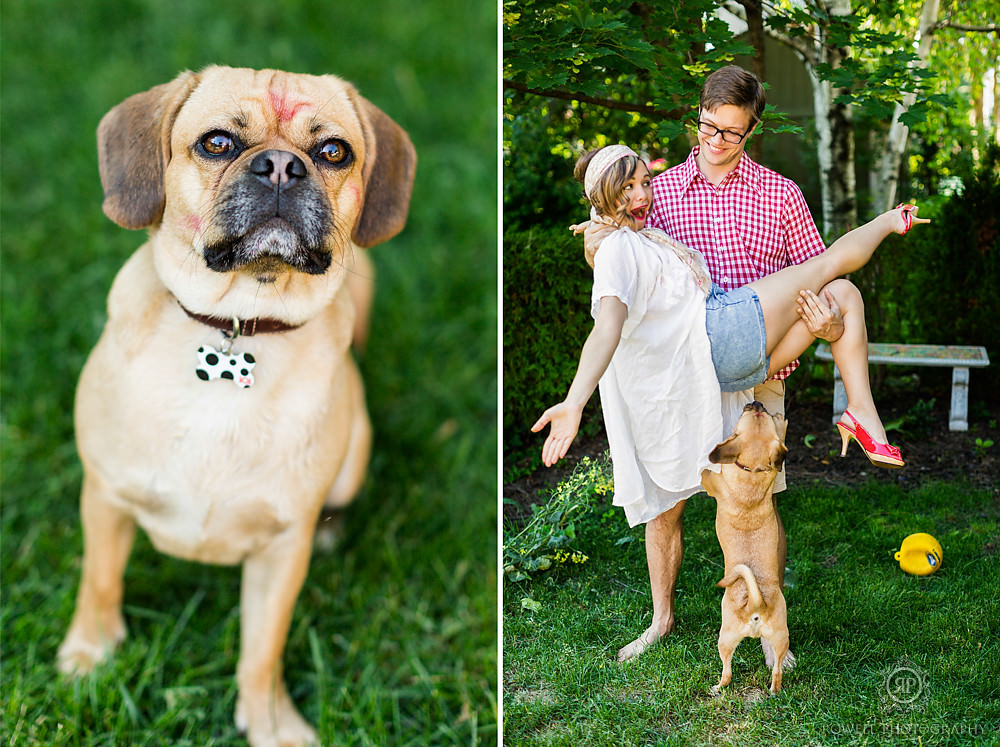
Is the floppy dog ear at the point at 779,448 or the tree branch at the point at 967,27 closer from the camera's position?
the floppy dog ear at the point at 779,448

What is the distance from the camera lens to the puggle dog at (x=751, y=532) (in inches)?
89.5

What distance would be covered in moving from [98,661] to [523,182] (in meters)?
2.43

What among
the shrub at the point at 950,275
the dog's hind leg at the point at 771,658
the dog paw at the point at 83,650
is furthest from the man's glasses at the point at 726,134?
the dog paw at the point at 83,650

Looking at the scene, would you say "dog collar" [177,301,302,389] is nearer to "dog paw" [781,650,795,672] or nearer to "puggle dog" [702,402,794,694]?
"puggle dog" [702,402,794,694]

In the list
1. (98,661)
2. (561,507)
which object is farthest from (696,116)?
(98,661)

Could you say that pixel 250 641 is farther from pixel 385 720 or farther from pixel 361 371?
pixel 361 371

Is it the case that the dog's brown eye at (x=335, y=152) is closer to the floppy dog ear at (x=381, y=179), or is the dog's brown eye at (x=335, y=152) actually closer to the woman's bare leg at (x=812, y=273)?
the floppy dog ear at (x=381, y=179)

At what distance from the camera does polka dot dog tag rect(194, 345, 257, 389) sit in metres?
2.29

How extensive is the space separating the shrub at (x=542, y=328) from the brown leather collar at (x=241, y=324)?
0.86 metres

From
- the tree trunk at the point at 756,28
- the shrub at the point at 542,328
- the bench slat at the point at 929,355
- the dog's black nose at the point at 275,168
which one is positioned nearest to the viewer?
the dog's black nose at the point at 275,168

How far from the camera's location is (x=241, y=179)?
204cm

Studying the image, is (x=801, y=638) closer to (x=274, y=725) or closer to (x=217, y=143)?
(x=274, y=725)

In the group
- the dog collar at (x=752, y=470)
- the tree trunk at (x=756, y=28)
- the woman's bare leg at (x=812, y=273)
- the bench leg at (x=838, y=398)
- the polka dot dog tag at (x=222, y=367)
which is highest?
the tree trunk at (x=756, y=28)

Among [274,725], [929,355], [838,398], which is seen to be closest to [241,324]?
[274,725]
